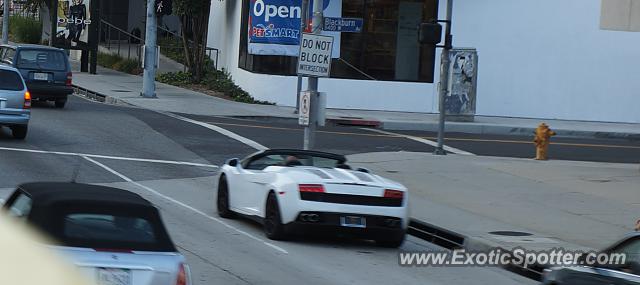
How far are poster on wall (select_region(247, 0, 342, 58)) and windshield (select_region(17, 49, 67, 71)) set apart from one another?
26.9 ft

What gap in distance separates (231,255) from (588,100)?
84.9 feet

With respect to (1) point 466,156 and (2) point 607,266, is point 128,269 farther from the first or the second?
(1) point 466,156

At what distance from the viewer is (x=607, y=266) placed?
30.8 ft

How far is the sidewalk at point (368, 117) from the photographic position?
3322cm

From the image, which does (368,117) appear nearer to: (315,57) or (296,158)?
(315,57)

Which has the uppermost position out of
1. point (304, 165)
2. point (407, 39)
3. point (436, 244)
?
point (407, 39)

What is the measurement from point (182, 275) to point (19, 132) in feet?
52.3

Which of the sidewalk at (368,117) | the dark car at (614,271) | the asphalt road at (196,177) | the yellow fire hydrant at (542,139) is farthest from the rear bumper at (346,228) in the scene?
the sidewalk at (368,117)

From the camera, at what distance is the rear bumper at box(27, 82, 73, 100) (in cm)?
3002

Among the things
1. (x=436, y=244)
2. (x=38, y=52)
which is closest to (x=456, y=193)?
(x=436, y=244)

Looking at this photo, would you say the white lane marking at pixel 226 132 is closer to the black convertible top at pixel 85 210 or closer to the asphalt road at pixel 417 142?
the asphalt road at pixel 417 142

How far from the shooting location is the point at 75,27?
44688mm

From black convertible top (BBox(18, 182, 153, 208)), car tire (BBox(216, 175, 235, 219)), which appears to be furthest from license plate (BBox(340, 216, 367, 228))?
black convertible top (BBox(18, 182, 153, 208))

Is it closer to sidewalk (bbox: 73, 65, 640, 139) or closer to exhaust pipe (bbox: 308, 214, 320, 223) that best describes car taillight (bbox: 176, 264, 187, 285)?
exhaust pipe (bbox: 308, 214, 320, 223)
